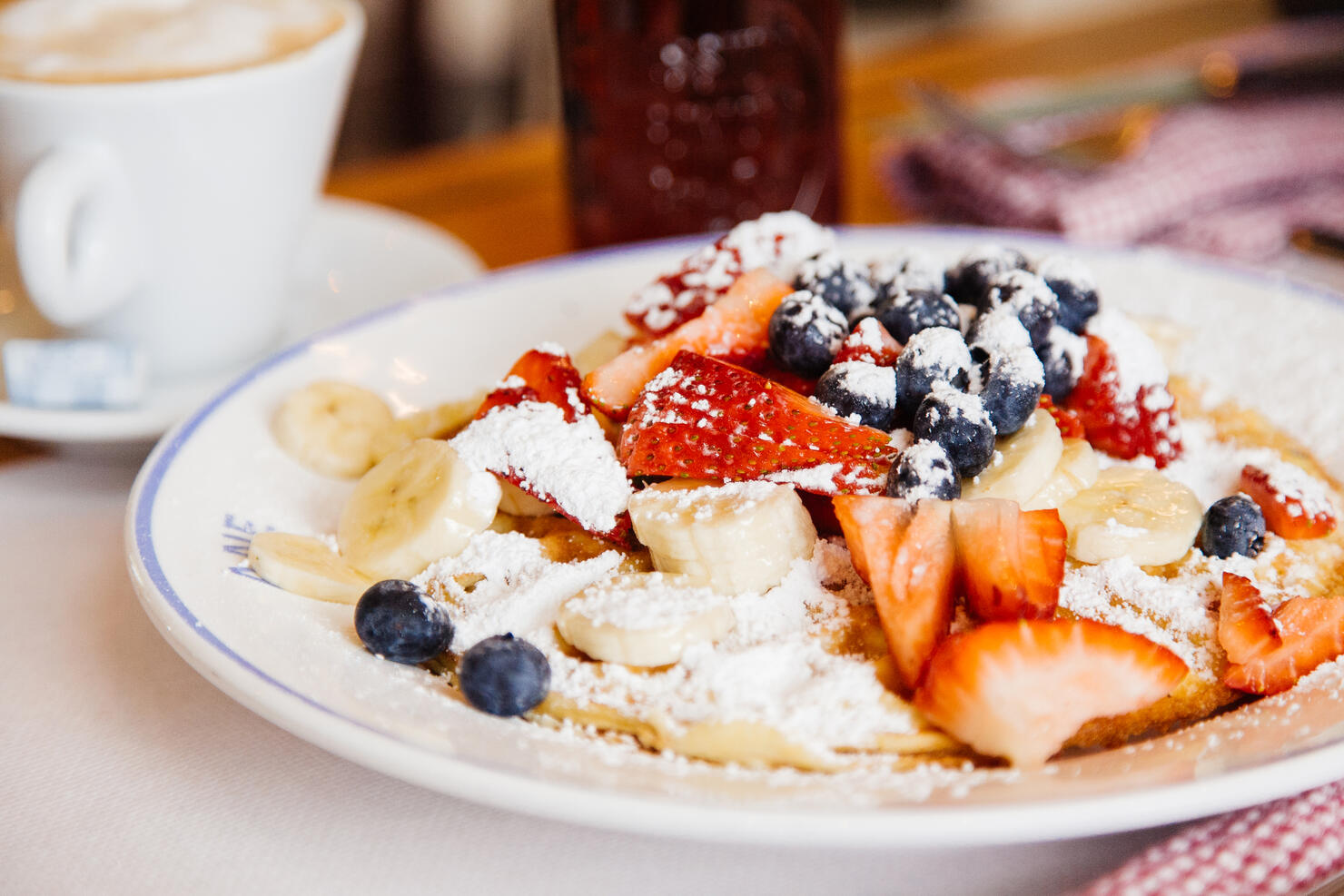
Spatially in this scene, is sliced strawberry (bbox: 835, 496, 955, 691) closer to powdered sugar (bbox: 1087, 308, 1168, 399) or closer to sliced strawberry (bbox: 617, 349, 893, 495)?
sliced strawberry (bbox: 617, 349, 893, 495)

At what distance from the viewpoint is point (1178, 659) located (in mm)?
805

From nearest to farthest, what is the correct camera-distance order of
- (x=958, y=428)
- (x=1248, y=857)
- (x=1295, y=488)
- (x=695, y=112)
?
(x=1248, y=857)
(x=958, y=428)
(x=1295, y=488)
(x=695, y=112)

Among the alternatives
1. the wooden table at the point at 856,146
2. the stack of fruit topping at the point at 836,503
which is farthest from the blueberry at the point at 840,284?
the wooden table at the point at 856,146

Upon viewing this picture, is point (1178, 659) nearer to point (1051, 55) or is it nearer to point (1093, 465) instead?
point (1093, 465)

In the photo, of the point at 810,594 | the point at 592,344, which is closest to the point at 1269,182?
the point at 592,344

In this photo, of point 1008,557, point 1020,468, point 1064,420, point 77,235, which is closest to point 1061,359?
point 1064,420

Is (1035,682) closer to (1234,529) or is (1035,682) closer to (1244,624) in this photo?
(1244,624)

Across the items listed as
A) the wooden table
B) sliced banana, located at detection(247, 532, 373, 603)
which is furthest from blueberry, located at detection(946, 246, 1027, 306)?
the wooden table

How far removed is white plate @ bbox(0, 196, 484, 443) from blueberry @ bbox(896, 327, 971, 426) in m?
0.74

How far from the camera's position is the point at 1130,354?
1066 mm

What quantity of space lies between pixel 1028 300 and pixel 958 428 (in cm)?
18

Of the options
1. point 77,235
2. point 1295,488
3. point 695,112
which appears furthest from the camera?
point 695,112

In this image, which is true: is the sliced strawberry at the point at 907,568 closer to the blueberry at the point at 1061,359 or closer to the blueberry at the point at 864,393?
the blueberry at the point at 864,393

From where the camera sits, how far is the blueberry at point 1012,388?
953mm
